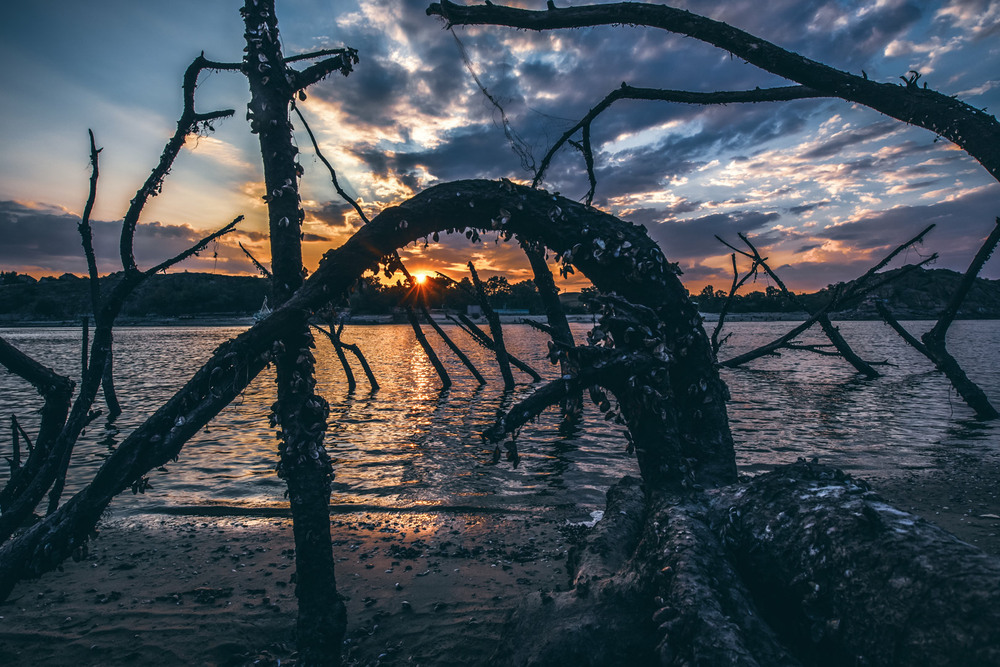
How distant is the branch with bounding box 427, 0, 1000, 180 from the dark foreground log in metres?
2.91

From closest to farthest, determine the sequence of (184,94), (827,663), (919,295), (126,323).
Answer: (827,663)
(184,94)
(126,323)
(919,295)

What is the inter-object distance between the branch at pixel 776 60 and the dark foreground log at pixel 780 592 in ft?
9.56

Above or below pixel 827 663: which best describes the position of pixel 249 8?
above

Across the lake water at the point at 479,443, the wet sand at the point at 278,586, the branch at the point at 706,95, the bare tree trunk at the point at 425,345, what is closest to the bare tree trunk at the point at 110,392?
the lake water at the point at 479,443

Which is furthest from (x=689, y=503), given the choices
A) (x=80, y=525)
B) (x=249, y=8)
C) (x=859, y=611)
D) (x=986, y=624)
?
(x=249, y=8)

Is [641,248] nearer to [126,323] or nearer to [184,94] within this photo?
[184,94]

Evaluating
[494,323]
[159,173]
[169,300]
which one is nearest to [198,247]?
[159,173]

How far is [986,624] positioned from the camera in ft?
6.12

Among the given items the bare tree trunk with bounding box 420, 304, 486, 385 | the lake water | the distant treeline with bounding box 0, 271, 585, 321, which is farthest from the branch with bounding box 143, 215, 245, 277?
the distant treeline with bounding box 0, 271, 585, 321

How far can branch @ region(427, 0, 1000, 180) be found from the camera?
364 centimetres

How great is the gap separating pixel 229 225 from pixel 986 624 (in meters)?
6.05

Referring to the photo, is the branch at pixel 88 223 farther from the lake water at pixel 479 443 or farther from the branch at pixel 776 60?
the branch at pixel 776 60

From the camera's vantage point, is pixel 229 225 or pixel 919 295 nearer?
pixel 229 225

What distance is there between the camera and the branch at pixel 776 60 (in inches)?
143
